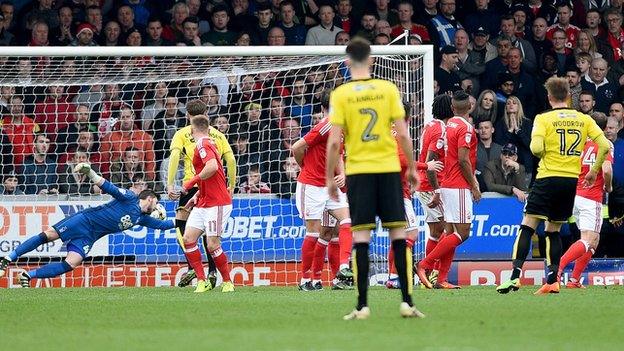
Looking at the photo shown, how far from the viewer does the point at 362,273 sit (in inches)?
375

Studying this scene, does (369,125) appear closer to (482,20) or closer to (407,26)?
(407,26)

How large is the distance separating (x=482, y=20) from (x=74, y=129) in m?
6.94

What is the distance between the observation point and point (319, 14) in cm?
2027

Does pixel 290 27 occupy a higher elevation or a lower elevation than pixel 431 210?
higher

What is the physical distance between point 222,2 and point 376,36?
8.39 feet

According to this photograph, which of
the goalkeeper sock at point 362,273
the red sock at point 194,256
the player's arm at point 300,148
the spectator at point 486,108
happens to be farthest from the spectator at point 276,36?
the goalkeeper sock at point 362,273

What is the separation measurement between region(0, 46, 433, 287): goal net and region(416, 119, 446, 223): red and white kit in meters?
2.14

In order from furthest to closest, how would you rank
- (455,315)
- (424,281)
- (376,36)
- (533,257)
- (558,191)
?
(376,36), (533,257), (424,281), (558,191), (455,315)

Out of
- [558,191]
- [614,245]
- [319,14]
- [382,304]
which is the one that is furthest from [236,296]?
[319,14]

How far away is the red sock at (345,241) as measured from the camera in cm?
1383

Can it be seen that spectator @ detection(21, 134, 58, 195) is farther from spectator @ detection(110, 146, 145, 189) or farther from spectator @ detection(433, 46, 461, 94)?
spectator @ detection(433, 46, 461, 94)

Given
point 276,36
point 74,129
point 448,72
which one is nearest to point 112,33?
point 74,129

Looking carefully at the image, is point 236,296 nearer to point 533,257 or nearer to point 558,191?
point 558,191

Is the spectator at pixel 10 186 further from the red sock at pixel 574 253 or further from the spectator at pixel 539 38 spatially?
the spectator at pixel 539 38
